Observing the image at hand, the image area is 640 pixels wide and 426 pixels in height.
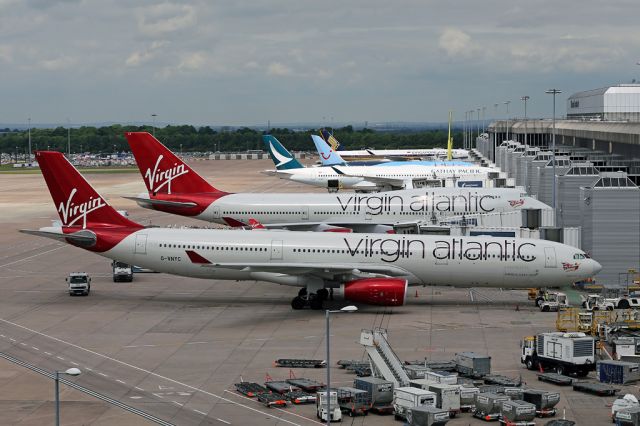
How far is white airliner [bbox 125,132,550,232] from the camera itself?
266ft

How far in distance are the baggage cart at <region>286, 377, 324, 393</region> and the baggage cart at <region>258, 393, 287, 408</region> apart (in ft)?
4.01

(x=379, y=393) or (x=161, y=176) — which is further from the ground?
(x=161, y=176)

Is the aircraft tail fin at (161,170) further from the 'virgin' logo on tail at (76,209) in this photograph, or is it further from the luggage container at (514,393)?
the luggage container at (514,393)

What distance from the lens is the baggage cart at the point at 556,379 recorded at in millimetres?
41719

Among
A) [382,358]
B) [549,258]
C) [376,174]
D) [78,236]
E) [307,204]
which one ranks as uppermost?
[376,174]

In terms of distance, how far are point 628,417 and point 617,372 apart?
7.61 metres

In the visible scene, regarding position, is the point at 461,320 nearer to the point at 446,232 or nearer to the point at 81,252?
the point at 446,232

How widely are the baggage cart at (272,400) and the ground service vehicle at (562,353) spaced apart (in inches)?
452

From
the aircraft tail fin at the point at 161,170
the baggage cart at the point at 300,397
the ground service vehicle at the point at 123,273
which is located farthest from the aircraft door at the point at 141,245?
the baggage cart at the point at 300,397

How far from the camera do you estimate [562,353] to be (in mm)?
43125

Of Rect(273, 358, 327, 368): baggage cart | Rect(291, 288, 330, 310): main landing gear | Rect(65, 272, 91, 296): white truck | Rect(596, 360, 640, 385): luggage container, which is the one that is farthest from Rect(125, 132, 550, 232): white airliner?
Rect(596, 360, 640, 385): luggage container

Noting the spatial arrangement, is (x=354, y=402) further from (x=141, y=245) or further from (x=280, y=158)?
(x=280, y=158)

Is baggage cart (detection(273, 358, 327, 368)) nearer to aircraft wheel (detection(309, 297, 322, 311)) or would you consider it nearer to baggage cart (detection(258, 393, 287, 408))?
baggage cart (detection(258, 393, 287, 408))

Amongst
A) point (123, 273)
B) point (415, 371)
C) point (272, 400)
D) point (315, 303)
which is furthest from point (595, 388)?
point (123, 273)
